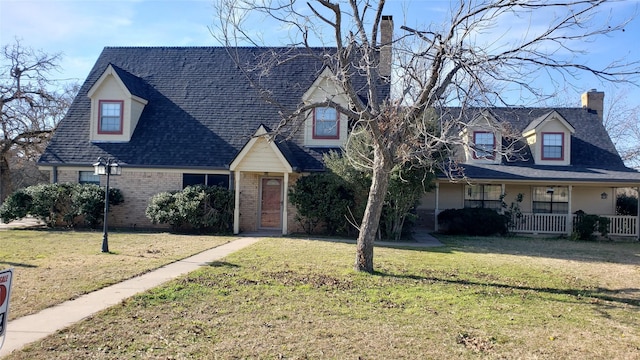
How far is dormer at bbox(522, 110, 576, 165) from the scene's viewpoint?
21.6 m

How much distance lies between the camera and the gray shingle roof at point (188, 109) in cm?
1891

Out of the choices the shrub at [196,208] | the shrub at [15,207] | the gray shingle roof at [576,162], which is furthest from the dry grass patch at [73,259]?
the gray shingle roof at [576,162]

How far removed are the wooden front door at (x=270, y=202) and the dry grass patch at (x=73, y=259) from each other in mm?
Answer: 3055

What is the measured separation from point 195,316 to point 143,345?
1221mm

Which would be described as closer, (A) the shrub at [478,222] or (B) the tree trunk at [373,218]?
(B) the tree trunk at [373,218]

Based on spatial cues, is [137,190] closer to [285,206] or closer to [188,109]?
[188,109]

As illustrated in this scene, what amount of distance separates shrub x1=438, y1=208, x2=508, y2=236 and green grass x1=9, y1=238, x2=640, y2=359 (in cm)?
826

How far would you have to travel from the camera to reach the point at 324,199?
55.9ft

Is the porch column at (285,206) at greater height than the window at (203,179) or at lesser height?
lesser

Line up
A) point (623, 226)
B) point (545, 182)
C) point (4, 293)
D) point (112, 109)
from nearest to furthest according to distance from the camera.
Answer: point (4, 293) → point (112, 109) → point (545, 182) → point (623, 226)

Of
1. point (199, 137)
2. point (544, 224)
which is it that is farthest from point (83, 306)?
point (544, 224)

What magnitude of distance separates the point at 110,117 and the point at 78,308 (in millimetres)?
15021

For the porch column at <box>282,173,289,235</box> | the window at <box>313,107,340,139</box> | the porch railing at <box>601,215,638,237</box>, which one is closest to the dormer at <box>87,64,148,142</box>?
the porch column at <box>282,173,289,235</box>

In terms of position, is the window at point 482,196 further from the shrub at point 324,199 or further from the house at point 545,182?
the shrub at point 324,199
